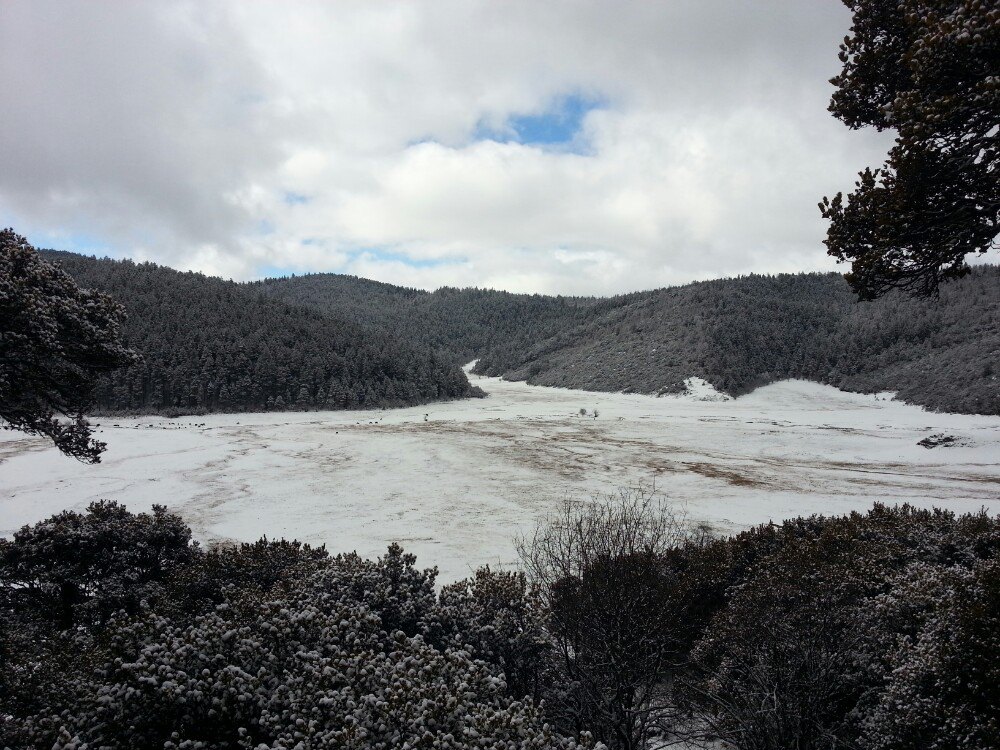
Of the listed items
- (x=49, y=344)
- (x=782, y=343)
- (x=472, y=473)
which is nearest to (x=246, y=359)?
(x=472, y=473)

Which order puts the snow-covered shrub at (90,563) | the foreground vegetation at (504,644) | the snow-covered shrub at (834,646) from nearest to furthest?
the foreground vegetation at (504,644), the snow-covered shrub at (834,646), the snow-covered shrub at (90,563)

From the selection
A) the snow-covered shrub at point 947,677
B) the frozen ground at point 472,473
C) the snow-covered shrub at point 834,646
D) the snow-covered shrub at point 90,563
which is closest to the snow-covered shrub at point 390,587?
the snow-covered shrub at point 90,563

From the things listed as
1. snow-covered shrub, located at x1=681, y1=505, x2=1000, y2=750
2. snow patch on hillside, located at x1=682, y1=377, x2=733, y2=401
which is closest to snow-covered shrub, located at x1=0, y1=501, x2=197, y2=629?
snow-covered shrub, located at x1=681, y1=505, x2=1000, y2=750

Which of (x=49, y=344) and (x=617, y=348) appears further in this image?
(x=617, y=348)

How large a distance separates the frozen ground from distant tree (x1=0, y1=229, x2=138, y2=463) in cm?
675

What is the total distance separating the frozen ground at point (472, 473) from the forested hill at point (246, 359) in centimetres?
824

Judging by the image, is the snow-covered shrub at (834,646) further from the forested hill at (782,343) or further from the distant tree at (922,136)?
the forested hill at (782,343)

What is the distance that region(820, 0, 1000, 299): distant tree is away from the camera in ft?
17.3

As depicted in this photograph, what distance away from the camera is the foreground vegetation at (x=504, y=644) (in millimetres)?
3756

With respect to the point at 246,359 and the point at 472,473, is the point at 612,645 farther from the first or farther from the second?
the point at 246,359

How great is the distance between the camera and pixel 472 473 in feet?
69.6

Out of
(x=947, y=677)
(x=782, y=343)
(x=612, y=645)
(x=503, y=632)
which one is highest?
(x=782, y=343)

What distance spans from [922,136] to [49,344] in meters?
10.4

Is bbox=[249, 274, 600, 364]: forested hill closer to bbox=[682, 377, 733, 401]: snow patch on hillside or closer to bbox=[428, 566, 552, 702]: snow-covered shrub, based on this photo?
bbox=[682, 377, 733, 401]: snow patch on hillside
